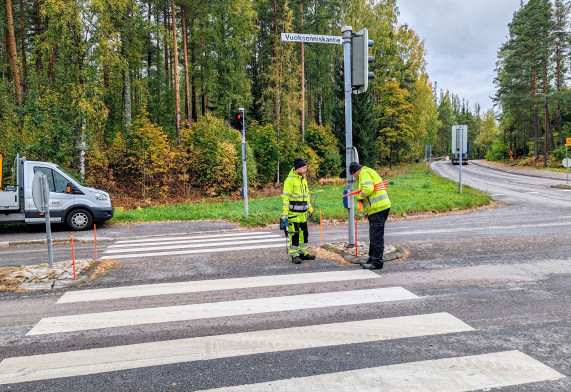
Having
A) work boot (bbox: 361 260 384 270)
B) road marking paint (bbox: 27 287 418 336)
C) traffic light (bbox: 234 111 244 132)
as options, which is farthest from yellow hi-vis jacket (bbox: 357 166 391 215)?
traffic light (bbox: 234 111 244 132)

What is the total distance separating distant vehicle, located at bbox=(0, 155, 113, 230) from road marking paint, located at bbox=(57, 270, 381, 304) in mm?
7927

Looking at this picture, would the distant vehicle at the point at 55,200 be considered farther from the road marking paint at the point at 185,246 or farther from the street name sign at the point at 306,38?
the street name sign at the point at 306,38

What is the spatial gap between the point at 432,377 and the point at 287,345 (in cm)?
138

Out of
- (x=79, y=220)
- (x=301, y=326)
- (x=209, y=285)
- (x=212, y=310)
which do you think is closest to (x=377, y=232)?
(x=301, y=326)

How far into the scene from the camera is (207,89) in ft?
90.9

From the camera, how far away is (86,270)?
686cm

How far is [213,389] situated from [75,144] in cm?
1741

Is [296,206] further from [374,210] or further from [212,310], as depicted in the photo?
[212,310]

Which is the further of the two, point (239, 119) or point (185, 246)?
point (239, 119)

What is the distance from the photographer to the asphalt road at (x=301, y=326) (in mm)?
3188

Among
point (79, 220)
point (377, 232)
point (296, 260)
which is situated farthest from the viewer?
point (79, 220)

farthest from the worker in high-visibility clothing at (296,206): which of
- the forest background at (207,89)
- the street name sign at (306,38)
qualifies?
the forest background at (207,89)

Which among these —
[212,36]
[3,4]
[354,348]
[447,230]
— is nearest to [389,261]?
[354,348]

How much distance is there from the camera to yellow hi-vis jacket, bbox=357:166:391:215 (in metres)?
6.39
